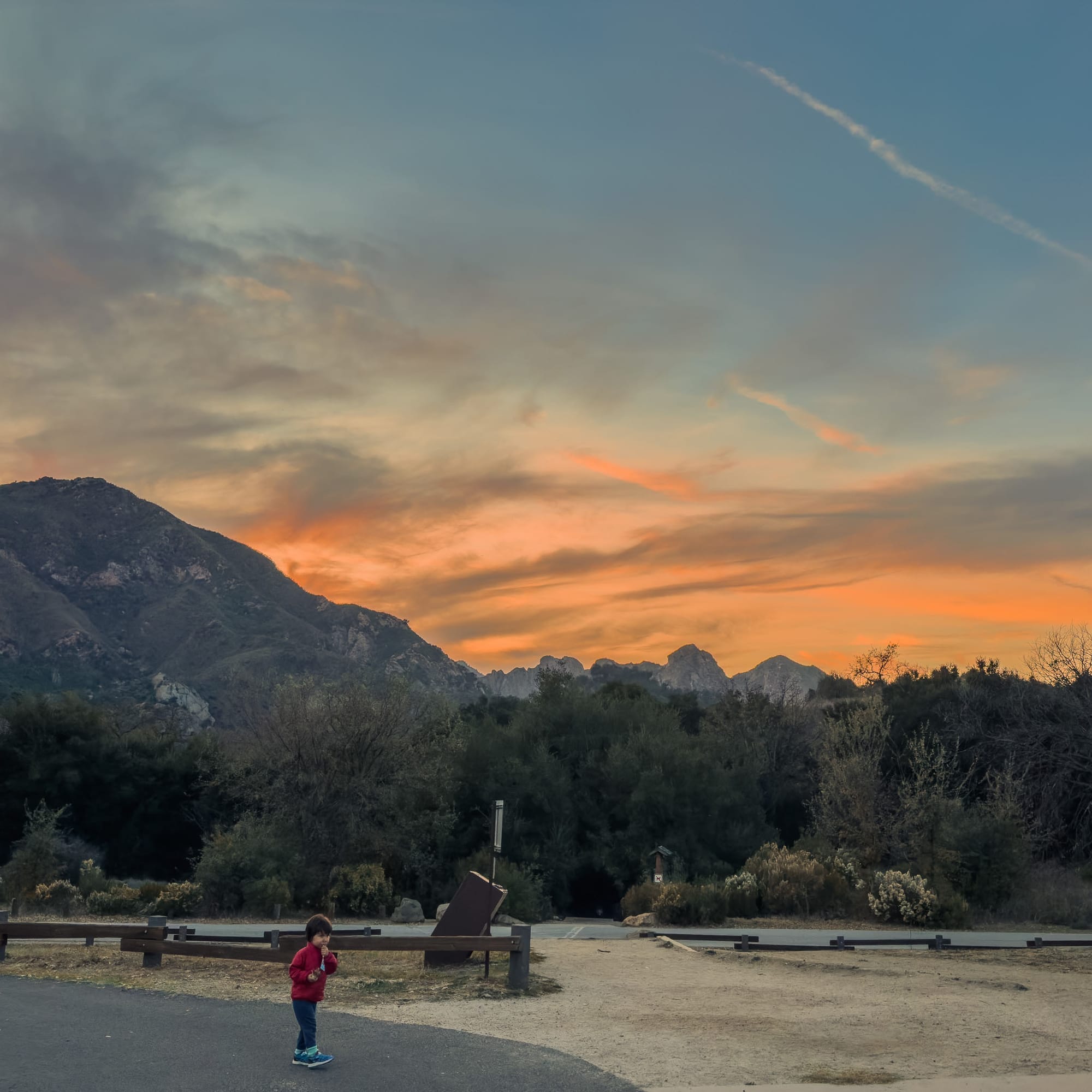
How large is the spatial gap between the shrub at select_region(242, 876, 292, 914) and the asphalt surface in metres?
11.8

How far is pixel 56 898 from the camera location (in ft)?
72.6

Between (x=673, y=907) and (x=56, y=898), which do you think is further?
(x=56, y=898)

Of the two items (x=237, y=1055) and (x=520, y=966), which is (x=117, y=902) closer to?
(x=520, y=966)

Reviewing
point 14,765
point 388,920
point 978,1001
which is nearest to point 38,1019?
point 978,1001

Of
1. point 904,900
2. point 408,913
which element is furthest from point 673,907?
point 408,913

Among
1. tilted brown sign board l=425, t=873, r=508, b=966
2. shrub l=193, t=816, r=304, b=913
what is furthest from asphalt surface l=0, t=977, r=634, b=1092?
shrub l=193, t=816, r=304, b=913

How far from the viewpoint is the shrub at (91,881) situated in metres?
24.0

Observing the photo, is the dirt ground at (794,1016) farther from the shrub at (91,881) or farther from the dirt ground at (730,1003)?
the shrub at (91,881)

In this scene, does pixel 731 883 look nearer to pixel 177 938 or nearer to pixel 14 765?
pixel 177 938

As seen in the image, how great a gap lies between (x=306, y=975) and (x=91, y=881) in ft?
61.5

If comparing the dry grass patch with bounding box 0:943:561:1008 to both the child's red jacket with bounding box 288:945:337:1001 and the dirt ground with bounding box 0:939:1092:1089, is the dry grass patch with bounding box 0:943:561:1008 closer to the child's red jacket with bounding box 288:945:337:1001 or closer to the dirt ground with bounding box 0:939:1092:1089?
the dirt ground with bounding box 0:939:1092:1089

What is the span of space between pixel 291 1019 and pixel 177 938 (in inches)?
252

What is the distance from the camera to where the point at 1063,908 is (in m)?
23.3

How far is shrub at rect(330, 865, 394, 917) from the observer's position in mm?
24031
